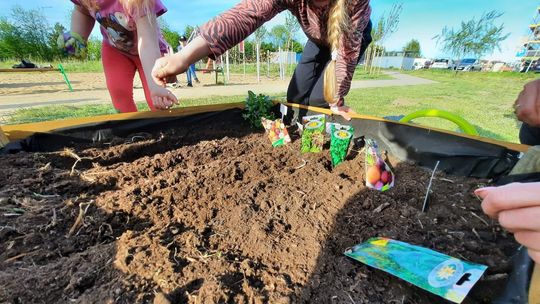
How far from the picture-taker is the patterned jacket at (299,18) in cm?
114

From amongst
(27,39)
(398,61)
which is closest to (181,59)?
(27,39)

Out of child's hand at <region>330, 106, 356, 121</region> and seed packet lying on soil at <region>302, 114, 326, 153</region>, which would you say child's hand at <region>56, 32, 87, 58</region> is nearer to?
seed packet lying on soil at <region>302, 114, 326, 153</region>

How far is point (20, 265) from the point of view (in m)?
0.91

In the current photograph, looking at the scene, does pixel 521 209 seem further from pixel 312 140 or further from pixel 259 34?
pixel 259 34

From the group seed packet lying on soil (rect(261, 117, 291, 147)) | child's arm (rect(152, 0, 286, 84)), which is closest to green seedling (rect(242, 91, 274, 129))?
seed packet lying on soil (rect(261, 117, 291, 147))

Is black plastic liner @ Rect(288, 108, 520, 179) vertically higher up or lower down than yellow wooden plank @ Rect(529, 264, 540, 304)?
higher up

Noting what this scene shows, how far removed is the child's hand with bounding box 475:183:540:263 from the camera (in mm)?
463

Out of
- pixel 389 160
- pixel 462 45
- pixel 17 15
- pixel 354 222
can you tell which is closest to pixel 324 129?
pixel 389 160

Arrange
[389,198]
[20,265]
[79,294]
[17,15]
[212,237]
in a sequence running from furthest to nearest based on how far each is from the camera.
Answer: [17,15] → [389,198] → [212,237] → [20,265] → [79,294]

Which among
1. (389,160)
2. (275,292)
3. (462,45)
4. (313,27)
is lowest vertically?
(275,292)

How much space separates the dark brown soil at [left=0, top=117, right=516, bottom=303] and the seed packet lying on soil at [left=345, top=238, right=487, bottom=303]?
0.05 meters

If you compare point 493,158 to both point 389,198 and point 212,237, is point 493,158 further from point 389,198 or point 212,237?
point 212,237

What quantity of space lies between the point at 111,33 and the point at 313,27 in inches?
57.8

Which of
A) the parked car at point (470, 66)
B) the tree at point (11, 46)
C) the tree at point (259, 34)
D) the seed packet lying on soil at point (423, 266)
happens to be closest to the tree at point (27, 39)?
the tree at point (11, 46)
